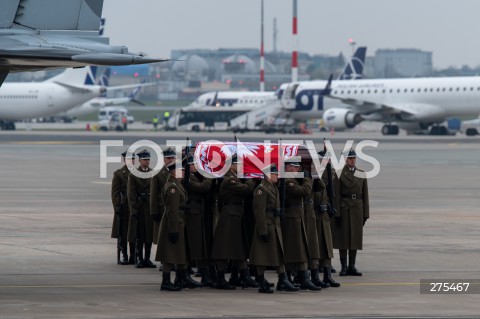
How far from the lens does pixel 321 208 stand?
58.5 feet

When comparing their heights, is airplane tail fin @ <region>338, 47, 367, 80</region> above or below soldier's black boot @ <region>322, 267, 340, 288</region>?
above

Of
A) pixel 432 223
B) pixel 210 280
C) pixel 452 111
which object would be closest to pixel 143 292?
pixel 210 280

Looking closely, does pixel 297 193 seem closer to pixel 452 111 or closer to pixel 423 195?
pixel 423 195

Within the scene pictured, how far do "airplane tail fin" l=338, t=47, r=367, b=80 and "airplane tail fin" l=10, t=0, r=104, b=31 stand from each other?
9012 cm

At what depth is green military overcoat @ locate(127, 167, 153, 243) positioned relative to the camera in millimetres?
19422

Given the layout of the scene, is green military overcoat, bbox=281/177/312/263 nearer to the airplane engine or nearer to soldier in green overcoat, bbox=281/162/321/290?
soldier in green overcoat, bbox=281/162/321/290

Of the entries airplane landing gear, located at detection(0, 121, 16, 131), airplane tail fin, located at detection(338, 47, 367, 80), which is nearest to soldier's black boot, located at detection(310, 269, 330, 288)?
airplane landing gear, located at detection(0, 121, 16, 131)

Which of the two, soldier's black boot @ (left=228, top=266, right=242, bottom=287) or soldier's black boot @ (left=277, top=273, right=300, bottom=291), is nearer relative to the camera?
soldier's black boot @ (left=277, top=273, right=300, bottom=291)

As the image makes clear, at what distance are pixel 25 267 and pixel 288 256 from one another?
4.68 m

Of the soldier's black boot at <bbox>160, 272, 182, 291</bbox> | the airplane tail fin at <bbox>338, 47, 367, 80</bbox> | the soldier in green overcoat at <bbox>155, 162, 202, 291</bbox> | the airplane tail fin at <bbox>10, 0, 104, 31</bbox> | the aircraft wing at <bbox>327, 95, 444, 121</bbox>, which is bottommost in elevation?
the soldier's black boot at <bbox>160, 272, 182, 291</bbox>

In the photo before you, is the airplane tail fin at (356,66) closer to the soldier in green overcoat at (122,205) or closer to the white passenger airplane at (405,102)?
the white passenger airplane at (405,102)

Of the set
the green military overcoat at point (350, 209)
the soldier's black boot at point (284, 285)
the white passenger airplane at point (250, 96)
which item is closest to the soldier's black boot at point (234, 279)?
the soldier's black boot at point (284, 285)

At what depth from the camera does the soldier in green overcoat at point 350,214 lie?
1864 cm

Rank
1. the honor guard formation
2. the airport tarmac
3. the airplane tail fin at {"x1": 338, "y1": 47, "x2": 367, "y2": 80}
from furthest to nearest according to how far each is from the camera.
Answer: the airplane tail fin at {"x1": 338, "y1": 47, "x2": 367, "y2": 80} < the honor guard formation < the airport tarmac
